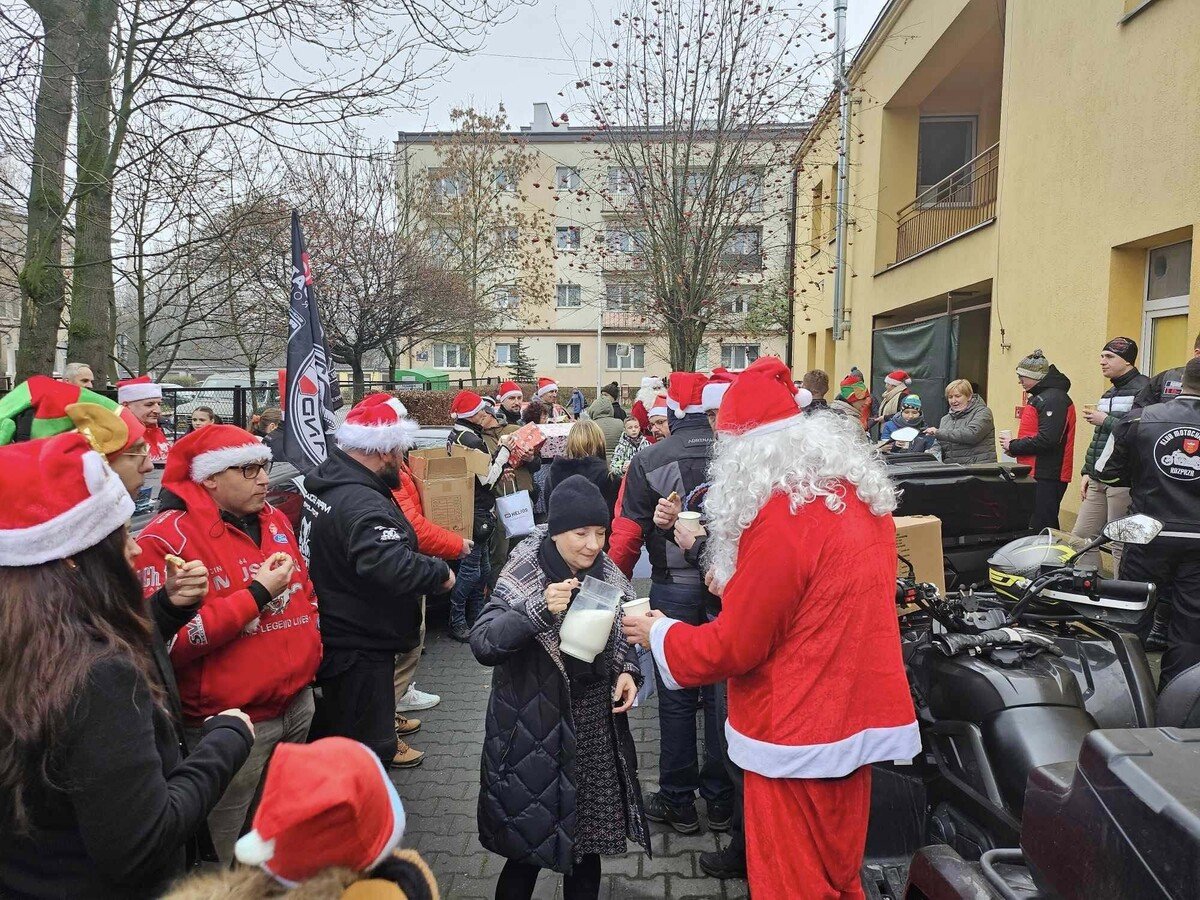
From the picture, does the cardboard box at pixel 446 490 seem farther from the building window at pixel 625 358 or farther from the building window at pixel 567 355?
the building window at pixel 567 355

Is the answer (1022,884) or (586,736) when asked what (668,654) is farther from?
(1022,884)

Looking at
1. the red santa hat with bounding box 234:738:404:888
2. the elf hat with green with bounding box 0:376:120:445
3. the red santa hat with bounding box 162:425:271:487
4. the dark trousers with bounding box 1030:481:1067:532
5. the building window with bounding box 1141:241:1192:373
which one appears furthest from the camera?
the dark trousers with bounding box 1030:481:1067:532

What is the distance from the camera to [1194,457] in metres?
4.25

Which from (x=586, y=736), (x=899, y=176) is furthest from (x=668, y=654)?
(x=899, y=176)

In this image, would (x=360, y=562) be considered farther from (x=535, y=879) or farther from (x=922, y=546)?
(x=922, y=546)

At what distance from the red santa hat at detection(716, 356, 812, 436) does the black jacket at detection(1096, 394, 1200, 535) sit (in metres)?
3.01

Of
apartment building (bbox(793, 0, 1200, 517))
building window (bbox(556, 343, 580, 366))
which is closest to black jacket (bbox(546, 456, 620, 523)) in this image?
apartment building (bbox(793, 0, 1200, 517))

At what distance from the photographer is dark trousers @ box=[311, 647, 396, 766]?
11.4 ft

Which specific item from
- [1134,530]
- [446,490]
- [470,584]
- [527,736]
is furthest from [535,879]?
[470,584]

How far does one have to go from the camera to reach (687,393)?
14.0 ft

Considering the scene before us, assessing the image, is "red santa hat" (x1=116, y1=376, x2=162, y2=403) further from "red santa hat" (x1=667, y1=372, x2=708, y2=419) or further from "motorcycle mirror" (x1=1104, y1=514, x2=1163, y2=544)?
"motorcycle mirror" (x1=1104, y1=514, x2=1163, y2=544)

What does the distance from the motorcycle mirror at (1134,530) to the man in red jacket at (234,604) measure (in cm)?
307

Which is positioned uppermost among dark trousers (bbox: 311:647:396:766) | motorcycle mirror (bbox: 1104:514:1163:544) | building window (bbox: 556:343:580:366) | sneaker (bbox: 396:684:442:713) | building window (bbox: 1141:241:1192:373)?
building window (bbox: 556:343:580:366)

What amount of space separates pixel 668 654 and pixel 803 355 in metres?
21.3
